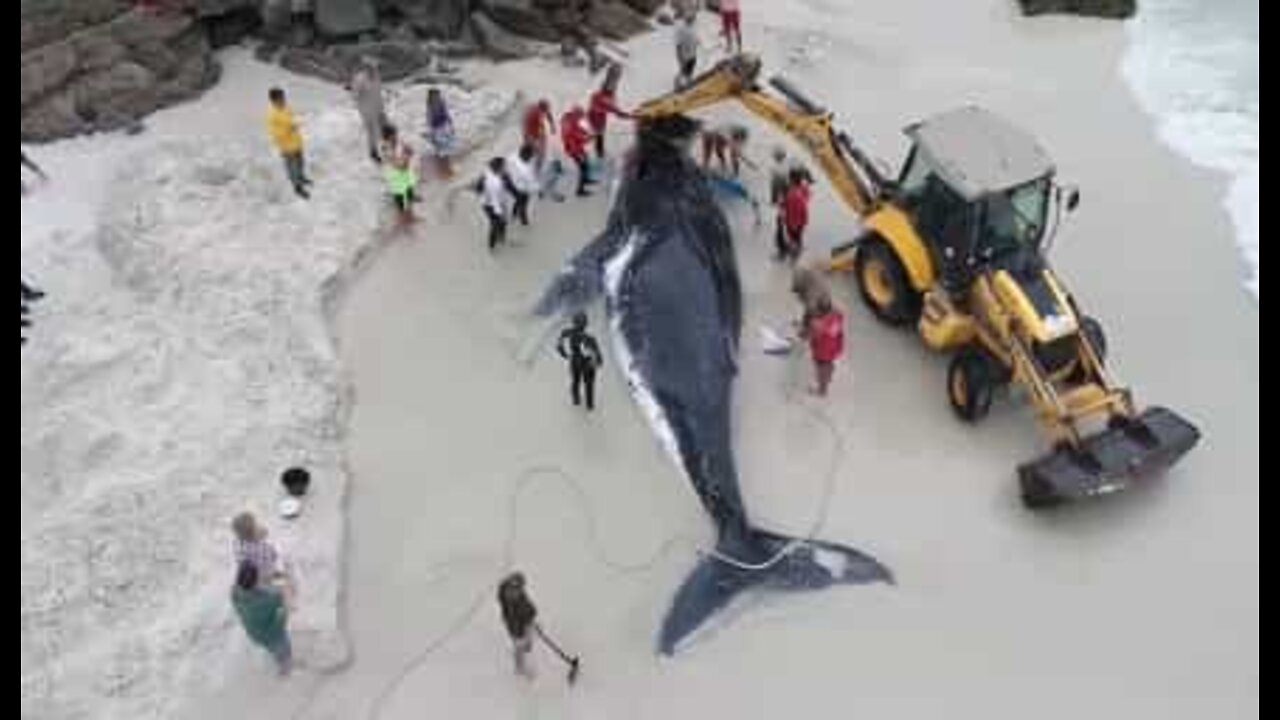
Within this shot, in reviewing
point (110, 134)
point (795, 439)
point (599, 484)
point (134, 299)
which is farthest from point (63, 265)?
point (795, 439)

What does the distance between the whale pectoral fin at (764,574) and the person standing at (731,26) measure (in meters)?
8.97

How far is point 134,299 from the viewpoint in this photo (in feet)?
46.9

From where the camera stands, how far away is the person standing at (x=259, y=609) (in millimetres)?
10039

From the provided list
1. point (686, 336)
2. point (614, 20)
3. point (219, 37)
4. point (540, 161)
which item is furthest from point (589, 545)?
point (219, 37)

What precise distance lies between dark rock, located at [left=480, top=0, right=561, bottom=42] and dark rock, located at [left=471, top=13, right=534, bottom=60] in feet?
0.33

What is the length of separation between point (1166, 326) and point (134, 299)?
10.2 m

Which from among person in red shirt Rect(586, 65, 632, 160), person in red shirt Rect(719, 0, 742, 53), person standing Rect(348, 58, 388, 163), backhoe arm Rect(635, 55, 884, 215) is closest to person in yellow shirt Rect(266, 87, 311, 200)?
person standing Rect(348, 58, 388, 163)

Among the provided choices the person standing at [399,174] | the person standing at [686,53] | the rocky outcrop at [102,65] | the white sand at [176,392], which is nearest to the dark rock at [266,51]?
the rocky outcrop at [102,65]

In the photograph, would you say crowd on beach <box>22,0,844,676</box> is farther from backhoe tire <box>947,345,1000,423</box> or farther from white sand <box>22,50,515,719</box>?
backhoe tire <box>947,345,1000,423</box>

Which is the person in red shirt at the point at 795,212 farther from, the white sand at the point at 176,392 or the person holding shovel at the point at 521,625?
the person holding shovel at the point at 521,625

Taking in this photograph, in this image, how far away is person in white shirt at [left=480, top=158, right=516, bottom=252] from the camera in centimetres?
1469

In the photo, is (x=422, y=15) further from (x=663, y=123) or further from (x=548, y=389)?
(x=548, y=389)

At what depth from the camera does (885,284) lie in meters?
13.9

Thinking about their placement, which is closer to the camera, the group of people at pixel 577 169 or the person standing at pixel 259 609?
the person standing at pixel 259 609
